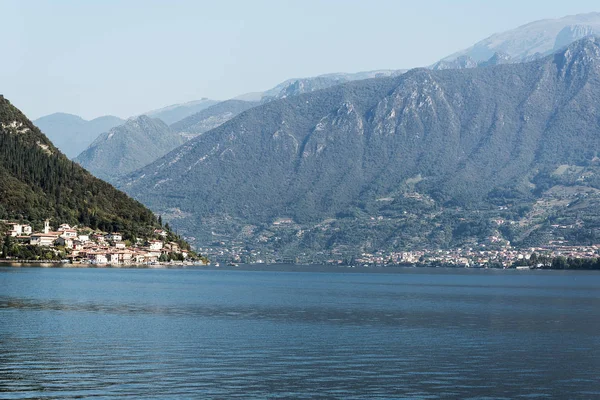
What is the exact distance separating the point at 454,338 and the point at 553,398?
25835mm

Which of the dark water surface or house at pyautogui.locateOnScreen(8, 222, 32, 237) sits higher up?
house at pyautogui.locateOnScreen(8, 222, 32, 237)

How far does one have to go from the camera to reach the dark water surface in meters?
50.3

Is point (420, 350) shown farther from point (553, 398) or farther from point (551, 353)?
point (553, 398)

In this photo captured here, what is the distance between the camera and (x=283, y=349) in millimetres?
65125

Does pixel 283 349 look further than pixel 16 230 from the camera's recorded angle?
No

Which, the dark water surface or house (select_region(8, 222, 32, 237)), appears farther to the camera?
house (select_region(8, 222, 32, 237))

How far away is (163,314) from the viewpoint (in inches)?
3533

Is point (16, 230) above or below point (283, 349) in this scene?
above

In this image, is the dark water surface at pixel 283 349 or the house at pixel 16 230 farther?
the house at pixel 16 230

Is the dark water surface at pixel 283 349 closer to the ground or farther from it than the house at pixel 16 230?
closer to the ground

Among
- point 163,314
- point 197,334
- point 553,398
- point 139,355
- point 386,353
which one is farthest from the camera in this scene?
point 163,314

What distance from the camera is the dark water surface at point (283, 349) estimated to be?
1981 inches

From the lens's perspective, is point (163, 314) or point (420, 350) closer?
point (420, 350)

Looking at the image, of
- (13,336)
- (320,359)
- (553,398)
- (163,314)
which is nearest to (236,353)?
(320,359)
